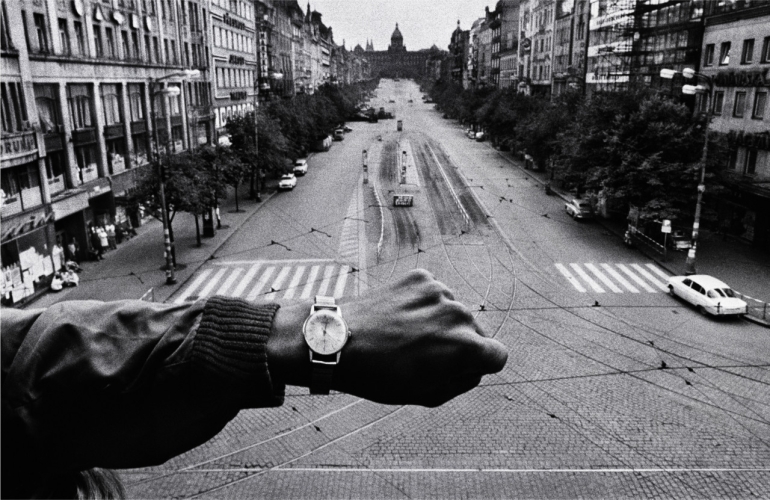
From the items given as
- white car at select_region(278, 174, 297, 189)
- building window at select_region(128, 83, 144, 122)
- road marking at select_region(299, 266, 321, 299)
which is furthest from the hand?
white car at select_region(278, 174, 297, 189)

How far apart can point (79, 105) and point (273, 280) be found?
594 inches

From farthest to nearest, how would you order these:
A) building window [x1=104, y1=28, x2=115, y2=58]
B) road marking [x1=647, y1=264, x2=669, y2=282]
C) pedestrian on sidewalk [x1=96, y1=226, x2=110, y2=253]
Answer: building window [x1=104, y1=28, x2=115, y2=58] < pedestrian on sidewalk [x1=96, y1=226, x2=110, y2=253] < road marking [x1=647, y1=264, x2=669, y2=282]

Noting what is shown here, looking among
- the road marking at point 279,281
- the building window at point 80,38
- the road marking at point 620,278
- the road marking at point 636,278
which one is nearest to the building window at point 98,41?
the building window at point 80,38

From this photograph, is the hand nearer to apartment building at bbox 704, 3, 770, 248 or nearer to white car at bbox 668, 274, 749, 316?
white car at bbox 668, 274, 749, 316

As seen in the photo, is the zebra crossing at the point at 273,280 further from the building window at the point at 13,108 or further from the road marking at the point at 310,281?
the building window at the point at 13,108

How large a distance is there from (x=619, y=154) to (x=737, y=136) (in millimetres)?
7002

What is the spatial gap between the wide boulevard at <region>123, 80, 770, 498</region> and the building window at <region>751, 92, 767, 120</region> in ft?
33.3

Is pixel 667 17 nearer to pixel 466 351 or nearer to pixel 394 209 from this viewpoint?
pixel 394 209

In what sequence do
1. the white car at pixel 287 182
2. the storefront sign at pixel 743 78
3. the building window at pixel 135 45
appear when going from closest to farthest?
the storefront sign at pixel 743 78 < the building window at pixel 135 45 < the white car at pixel 287 182

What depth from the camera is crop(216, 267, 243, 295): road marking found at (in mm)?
28125

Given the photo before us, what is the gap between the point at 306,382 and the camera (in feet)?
7.75

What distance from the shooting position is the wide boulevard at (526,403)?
1428cm

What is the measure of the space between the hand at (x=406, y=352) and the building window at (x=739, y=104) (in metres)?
40.5

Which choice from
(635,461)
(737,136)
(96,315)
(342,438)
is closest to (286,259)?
(342,438)
